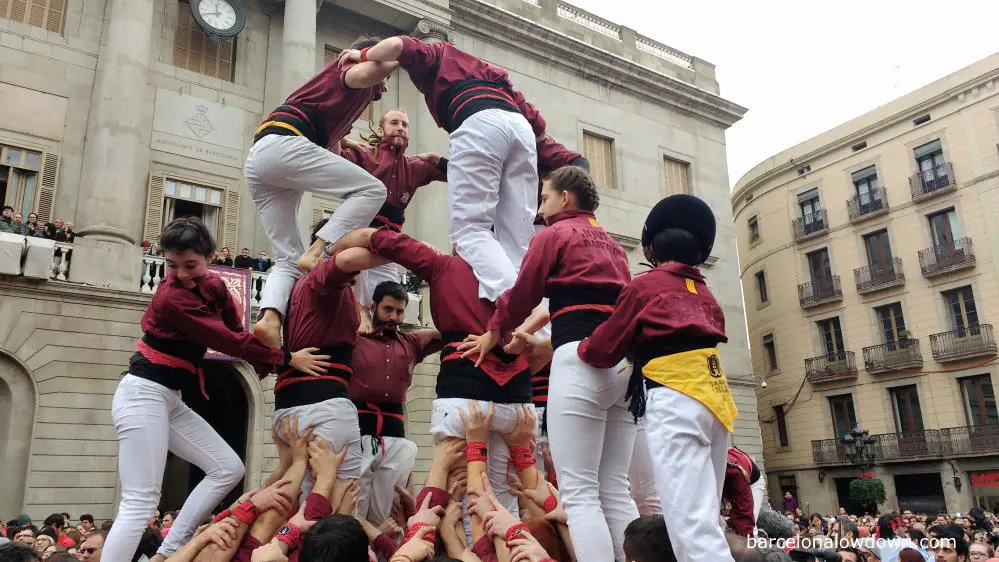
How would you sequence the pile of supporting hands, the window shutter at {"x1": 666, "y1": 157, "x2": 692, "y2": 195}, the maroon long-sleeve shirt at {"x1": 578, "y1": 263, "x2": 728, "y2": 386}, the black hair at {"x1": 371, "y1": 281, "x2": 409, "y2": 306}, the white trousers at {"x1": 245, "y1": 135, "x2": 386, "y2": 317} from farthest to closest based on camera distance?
the window shutter at {"x1": 666, "y1": 157, "x2": 692, "y2": 195}, the white trousers at {"x1": 245, "y1": 135, "x2": 386, "y2": 317}, the black hair at {"x1": 371, "y1": 281, "x2": 409, "y2": 306}, the pile of supporting hands, the maroon long-sleeve shirt at {"x1": 578, "y1": 263, "x2": 728, "y2": 386}

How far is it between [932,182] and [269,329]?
35.5 m

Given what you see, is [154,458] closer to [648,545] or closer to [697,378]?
[648,545]

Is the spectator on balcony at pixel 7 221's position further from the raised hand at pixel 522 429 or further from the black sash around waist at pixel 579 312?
the black sash around waist at pixel 579 312

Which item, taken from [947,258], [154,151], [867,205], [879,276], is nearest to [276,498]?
[154,151]

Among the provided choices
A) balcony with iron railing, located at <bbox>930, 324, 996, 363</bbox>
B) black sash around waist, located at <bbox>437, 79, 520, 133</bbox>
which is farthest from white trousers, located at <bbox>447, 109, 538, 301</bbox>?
balcony with iron railing, located at <bbox>930, 324, 996, 363</bbox>

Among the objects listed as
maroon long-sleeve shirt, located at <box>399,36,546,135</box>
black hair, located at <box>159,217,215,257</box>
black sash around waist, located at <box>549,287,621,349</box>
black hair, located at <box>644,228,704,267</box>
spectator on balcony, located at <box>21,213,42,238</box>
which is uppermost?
spectator on balcony, located at <box>21,213,42,238</box>

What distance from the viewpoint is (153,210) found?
60.0 feet

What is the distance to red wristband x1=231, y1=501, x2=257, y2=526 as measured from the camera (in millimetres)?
4461

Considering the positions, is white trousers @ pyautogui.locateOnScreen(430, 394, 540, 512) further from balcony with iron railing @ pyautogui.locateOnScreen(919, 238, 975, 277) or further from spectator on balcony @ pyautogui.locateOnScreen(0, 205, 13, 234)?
balcony with iron railing @ pyautogui.locateOnScreen(919, 238, 975, 277)

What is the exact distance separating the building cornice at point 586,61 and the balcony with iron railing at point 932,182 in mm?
10055

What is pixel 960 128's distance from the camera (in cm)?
3291

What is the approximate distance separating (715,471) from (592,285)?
1.21 metres

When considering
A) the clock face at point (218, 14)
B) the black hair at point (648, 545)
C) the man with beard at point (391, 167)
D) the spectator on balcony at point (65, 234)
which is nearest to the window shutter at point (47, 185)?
the spectator on balcony at point (65, 234)

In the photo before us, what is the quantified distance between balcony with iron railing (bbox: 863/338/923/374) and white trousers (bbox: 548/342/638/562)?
32594mm
